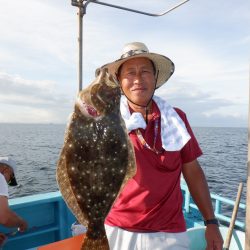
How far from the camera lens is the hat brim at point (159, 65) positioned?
3004 millimetres

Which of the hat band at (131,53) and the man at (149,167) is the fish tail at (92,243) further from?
the hat band at (131,53)

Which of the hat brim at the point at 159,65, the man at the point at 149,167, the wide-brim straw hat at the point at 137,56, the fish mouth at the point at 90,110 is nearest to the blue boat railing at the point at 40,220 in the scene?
the man at the point at 149,167

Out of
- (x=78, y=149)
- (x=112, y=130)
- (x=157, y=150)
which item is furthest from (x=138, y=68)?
(x=78, y=149)

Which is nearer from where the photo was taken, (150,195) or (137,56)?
(150,195)

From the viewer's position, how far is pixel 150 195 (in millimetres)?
2846

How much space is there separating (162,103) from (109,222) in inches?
49.1

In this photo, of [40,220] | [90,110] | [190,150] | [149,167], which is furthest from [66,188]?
[40,220]

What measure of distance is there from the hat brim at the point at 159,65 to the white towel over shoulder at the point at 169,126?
359 mm

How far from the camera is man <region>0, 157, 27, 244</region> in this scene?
4234mm

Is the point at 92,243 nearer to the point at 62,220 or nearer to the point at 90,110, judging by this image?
the point at 90,110

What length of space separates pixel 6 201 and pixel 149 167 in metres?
2.38

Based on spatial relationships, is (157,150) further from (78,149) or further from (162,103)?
(78,149)

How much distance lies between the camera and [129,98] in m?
3.05

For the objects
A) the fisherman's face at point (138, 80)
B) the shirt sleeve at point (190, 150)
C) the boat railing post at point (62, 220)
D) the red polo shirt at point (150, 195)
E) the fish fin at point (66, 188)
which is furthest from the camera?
the boat railing post at point (62, 220)
